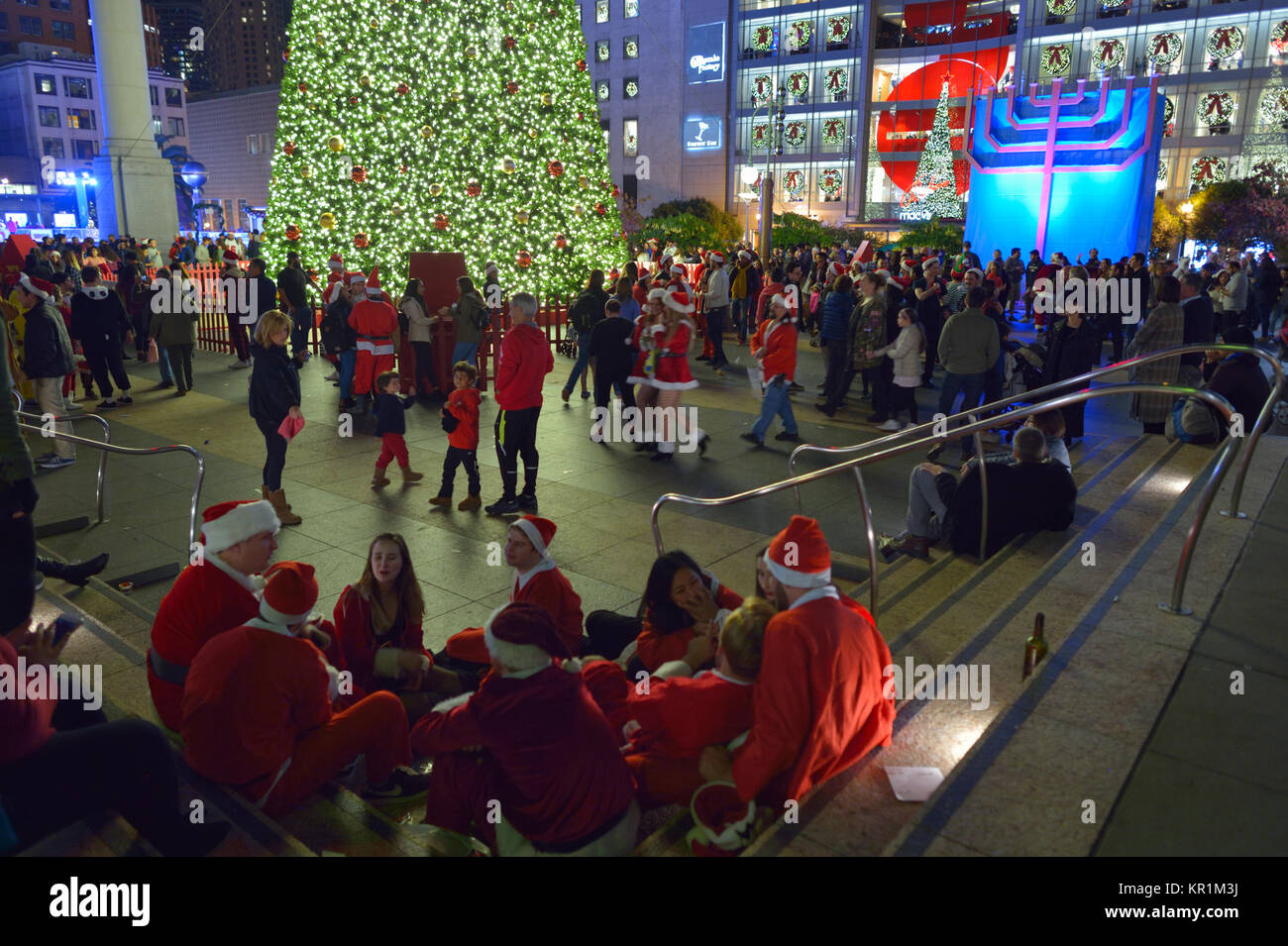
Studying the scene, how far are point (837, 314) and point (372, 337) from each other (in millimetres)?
6199

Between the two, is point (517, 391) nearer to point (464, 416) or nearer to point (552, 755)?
point (464, 416)

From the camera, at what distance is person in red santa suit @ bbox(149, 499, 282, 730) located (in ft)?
13.5

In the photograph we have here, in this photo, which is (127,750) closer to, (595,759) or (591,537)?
(595,759)

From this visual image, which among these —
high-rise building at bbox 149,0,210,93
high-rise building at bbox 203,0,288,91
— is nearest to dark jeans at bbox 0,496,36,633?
high-rise building at bbox 149,0,210,93

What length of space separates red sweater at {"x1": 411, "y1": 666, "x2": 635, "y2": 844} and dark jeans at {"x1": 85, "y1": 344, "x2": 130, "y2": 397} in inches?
445

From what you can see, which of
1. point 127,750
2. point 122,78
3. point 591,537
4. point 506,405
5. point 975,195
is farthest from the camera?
point 975,195

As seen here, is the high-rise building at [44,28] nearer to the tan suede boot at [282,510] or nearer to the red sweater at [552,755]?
the tan suede boot at [282,510]

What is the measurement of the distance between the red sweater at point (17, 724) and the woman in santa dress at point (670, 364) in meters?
7.33

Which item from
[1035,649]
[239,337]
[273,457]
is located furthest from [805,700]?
[239,337]

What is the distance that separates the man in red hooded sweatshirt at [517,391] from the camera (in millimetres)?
8258

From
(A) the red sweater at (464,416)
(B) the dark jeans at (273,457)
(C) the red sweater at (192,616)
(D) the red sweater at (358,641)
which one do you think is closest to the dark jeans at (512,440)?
(A) the red sweater at (464,416)

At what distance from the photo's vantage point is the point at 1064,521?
6605 mm
